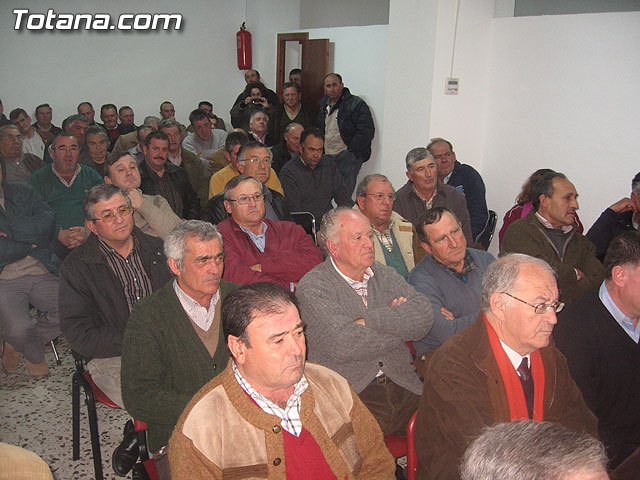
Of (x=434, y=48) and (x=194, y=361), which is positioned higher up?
(x=434, y=48)

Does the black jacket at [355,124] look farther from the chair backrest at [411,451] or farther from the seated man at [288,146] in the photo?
the chair backrest at [411,451]

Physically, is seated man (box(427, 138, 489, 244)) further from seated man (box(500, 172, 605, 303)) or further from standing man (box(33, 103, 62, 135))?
standing man (box(33, 103, 62, 135))

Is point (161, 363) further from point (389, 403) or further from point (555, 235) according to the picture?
point (555, 235)

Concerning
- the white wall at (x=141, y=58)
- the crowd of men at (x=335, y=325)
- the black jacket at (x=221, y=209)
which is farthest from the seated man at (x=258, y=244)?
the white wall at (x=141, y=58)

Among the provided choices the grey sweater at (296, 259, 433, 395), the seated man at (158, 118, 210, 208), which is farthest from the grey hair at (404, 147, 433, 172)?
the seated man at (158, 118, 210, 208)

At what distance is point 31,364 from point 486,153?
4305mm

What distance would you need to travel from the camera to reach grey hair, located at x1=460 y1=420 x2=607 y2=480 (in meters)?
1.03

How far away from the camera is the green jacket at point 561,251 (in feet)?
10.1

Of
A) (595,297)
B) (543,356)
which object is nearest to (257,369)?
(543,356)

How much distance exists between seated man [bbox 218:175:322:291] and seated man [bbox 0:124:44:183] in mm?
2792

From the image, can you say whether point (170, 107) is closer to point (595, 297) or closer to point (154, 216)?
point (154, 216)

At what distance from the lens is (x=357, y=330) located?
7.07 feet

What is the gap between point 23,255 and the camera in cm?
349

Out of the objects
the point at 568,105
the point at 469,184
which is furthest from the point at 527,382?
the point at 568,105
